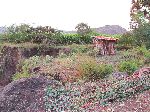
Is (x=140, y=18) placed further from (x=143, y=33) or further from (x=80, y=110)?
(x=80, y=110)

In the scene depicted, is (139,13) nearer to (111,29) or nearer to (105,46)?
(105,46)

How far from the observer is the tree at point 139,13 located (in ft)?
95.1

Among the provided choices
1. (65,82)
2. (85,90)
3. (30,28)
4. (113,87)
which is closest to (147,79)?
(113,87)

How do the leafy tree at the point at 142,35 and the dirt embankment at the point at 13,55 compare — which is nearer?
the leafy tree at the point at 142,35

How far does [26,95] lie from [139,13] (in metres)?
15.7

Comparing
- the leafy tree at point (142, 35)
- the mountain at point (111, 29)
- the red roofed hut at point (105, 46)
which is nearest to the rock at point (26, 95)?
the red roofed hut at point (105, 46)

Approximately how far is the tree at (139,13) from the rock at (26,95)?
43.2ft

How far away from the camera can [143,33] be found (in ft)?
91.8

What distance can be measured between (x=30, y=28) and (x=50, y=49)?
17.2 feet

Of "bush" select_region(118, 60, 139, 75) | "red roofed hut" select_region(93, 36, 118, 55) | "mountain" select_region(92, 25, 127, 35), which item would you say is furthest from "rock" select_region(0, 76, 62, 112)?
"mountain" select_region(92, 25, 127, 35)

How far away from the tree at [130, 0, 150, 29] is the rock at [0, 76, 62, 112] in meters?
13.2

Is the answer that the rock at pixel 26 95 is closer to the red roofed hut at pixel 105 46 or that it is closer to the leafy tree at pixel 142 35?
the red roofed hut at pixel 105 46

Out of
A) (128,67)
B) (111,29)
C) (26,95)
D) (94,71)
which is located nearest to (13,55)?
(128,67)

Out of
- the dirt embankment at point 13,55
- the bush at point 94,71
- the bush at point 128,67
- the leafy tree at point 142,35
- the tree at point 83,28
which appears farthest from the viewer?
the tree at point 83,28
